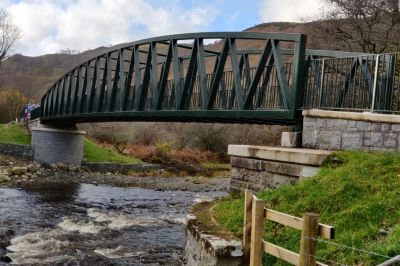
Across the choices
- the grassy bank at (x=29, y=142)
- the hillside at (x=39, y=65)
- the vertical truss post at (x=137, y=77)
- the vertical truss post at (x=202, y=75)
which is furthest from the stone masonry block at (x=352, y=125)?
the hillside at (x=39, y=65)

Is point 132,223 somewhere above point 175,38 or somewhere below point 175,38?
below

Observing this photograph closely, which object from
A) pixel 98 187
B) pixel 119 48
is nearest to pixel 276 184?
pixel 119 48

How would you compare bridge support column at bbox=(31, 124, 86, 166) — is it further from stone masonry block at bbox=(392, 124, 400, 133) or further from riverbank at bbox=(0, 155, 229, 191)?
stone masonry block at bbox=(392, 124, 400, 133)

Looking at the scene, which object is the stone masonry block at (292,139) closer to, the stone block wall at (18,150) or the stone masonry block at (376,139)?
the stone masonry block at (376,139)

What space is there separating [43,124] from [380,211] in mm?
35320

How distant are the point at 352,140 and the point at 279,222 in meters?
3.92

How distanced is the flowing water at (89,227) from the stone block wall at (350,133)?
337cm

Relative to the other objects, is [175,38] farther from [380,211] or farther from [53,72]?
[53,72]

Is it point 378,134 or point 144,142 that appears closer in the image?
point 378,134

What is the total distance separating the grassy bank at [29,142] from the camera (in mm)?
39688

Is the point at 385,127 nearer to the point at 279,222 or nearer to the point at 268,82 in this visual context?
the point at 279,222

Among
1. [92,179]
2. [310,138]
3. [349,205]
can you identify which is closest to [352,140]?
[310,138]

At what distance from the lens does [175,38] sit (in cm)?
1970

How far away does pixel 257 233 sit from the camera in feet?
22.1
